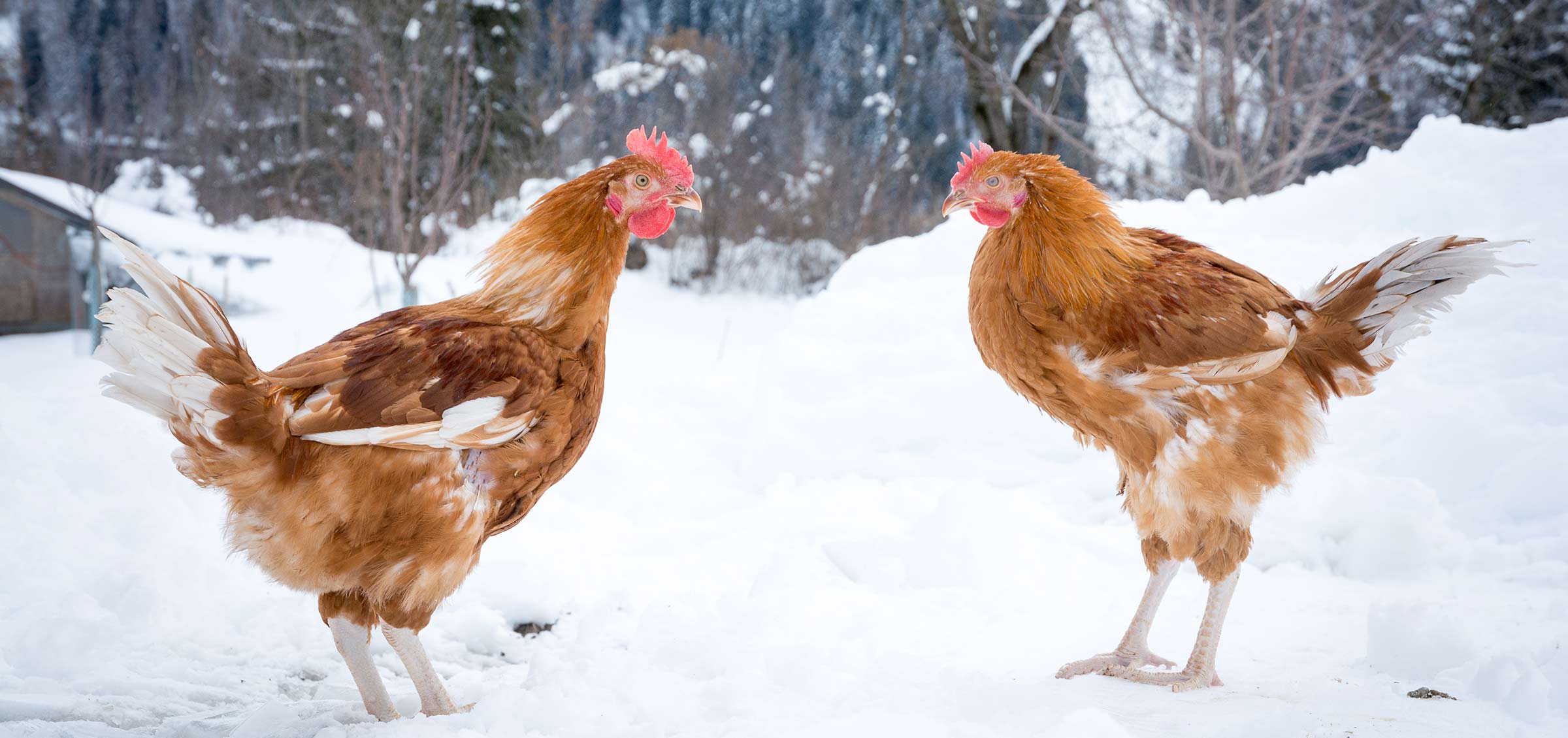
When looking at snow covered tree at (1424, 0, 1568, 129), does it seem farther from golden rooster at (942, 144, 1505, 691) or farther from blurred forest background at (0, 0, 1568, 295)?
golden rooster at (942, 144, 1505, 691)

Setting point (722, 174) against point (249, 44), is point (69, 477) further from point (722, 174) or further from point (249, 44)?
point (249, 44)

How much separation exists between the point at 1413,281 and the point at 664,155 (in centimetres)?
218

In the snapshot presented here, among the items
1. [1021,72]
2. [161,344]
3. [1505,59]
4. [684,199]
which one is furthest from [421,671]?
[1505,59]

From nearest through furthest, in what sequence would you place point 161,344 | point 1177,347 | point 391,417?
point 161,344 → point 391,417 → point 1177,347

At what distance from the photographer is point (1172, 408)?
92.6 inches

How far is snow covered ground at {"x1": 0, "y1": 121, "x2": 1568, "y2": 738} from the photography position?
6.96ft

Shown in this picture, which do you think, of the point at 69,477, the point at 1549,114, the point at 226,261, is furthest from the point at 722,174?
the point at 1549,114

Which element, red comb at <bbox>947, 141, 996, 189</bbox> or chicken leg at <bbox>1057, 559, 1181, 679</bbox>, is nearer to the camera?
chicken leg at <bbox>1057, 559, 1181, 679</bbox>

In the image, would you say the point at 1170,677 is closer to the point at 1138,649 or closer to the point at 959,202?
the point at 1138,649

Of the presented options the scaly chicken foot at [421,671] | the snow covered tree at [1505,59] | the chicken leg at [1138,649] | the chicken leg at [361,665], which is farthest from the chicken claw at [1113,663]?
the snow covered tree at [1505,59]

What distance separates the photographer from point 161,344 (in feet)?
5.94

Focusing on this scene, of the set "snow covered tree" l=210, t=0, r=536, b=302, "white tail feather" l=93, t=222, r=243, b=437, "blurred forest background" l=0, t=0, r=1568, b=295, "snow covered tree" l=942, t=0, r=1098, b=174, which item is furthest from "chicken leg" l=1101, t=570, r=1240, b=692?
"snow covered tree" l=210, t=0, r=536, b=302

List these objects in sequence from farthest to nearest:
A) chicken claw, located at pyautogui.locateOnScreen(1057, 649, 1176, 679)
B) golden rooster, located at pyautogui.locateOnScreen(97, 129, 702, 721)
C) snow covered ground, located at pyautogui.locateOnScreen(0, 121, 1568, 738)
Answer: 1. chicken claw, located at pyautogui.locateOnScreen(1057, 649, 1176, 679)
2. snow covered ground, located at pyautogui.locateOnScreen(0, 121, 1568, 738)
3. golden rooster, located at pyautogui.locateOnScreen(97, 129, 702, 721)

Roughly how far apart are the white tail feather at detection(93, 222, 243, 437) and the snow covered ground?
429 mm
